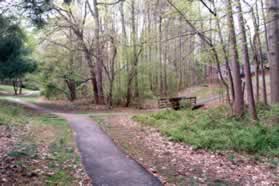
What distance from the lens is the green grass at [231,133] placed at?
7062 millimetres

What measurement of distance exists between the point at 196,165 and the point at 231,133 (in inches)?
111

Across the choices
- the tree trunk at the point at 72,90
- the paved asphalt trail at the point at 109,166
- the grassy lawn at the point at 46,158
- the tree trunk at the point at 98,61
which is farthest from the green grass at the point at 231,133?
the tree trunk at the point at 72,90

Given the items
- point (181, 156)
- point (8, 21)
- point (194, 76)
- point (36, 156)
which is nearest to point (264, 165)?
point (181, 156)

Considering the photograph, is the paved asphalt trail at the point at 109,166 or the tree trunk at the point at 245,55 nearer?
the paved asphalt trail at the point at 109,166

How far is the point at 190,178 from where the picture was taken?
4.93 metres

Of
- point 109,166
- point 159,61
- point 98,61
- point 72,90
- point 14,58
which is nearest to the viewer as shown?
point 109,166

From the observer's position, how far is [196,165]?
579cm

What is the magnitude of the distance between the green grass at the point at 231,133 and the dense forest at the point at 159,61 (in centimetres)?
3

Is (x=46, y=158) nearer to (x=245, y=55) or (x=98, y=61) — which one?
(x=245, y=55)

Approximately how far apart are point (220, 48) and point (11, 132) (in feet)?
25.8

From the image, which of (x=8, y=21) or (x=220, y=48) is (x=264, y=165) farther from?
(x=8, y=21)

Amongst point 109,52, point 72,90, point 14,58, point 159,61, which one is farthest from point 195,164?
point 72,90

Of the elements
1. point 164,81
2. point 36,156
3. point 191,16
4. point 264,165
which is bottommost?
point 264,165

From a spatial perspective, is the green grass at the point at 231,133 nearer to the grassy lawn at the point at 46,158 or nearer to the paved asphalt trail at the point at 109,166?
the paved asphalt trail at the point at 109,166
